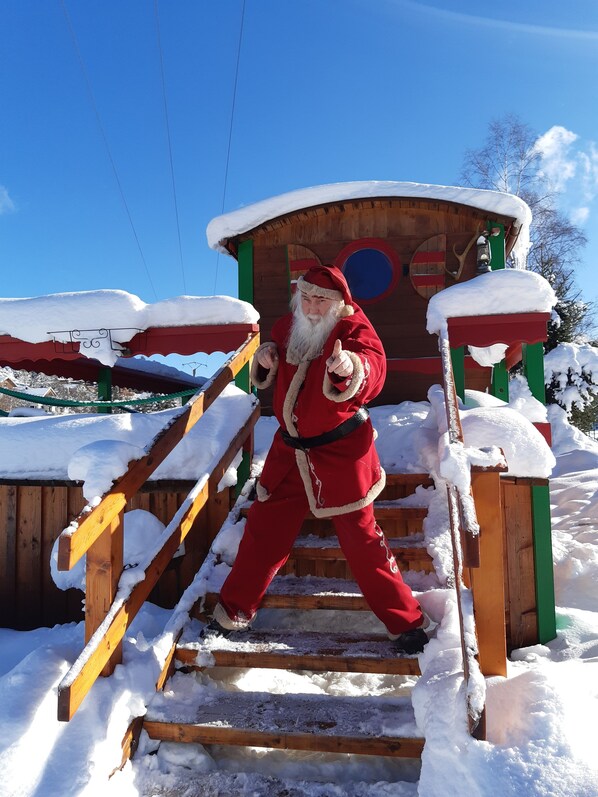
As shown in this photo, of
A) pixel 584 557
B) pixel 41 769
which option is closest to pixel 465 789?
pixel 41 769

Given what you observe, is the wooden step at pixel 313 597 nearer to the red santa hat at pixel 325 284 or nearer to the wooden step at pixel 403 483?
the wooden step at pixel 403 483

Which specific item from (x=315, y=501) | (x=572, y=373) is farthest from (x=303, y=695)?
(x=572, y=373)

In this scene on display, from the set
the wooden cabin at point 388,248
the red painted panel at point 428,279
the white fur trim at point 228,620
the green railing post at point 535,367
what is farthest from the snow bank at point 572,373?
the white fur trim at point 228,620

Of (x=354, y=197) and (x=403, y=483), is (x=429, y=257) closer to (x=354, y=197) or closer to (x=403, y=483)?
(x=354, y=197)

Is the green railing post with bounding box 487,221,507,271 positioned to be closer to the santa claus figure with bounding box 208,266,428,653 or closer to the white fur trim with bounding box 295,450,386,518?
the santa claus figure with bounding box 208,266,428,653

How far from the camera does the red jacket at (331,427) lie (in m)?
2.43

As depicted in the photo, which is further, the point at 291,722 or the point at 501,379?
the point at 501,379

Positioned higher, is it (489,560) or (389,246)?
(389,246)

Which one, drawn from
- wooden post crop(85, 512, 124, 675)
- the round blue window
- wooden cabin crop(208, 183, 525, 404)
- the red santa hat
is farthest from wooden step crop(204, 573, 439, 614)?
the round blue window

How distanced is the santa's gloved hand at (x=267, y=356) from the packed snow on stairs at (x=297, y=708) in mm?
1133

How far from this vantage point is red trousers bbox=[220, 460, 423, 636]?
237 cm

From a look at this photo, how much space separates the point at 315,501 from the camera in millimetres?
2492

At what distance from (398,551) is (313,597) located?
514mm

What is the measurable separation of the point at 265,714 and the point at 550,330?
45.2ft
